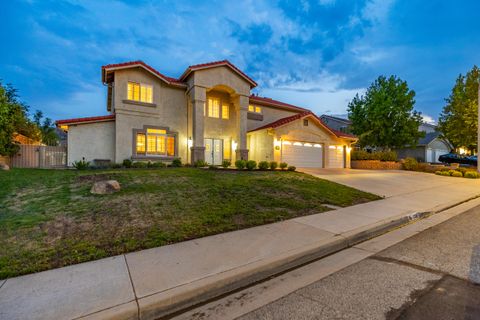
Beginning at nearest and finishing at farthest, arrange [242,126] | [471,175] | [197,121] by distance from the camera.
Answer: [197,121], [471,175], [242,126]

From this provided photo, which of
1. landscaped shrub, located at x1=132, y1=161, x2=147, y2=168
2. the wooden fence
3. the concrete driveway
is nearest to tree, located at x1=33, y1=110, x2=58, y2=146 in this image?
the wooden fence

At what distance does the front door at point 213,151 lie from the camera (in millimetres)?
18188

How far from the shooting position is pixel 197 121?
53.3 ft

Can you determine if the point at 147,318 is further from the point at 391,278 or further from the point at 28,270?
the point at 391,278

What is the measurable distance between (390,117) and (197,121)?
2237 centimetres

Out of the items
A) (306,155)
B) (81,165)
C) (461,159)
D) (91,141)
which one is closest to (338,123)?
(461,159)

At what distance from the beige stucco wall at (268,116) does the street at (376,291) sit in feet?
53.6

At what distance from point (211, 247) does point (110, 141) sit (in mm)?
13779

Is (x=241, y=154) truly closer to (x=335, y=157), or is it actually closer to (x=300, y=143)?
(x=300, y=143)

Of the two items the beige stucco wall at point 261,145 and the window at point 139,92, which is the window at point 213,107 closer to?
the beige stucco wall at point 261,145

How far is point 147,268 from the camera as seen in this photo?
3521 millimetres

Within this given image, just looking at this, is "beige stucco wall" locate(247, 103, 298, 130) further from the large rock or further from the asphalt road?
the asphalt road

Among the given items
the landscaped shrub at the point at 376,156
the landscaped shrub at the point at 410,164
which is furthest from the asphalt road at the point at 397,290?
the landscaped shrub at the point at 410,164

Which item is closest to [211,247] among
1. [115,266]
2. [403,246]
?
[115,266]
